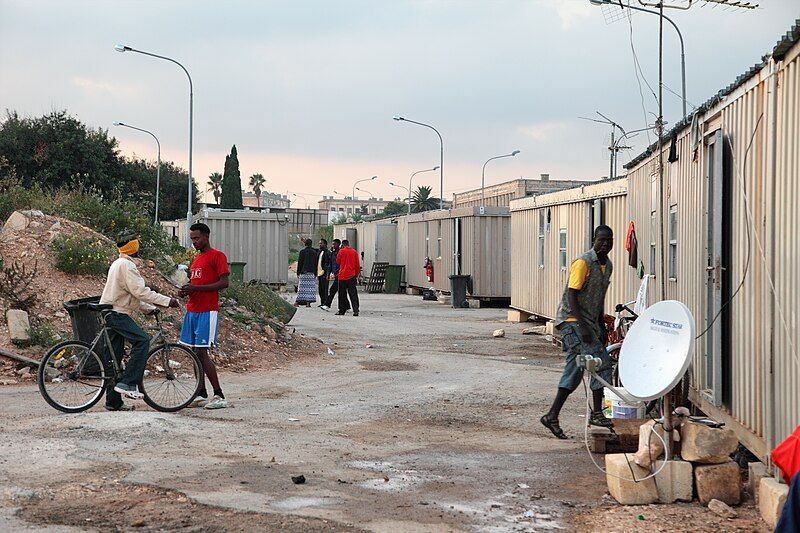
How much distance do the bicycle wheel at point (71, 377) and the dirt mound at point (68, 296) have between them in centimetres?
339

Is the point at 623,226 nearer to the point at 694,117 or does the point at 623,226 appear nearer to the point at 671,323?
the point at 694,117

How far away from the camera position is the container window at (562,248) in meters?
19.7

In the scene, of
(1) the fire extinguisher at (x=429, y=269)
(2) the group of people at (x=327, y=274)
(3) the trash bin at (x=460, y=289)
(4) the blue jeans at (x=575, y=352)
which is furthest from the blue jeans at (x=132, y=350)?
(1) the fire extinguisher at (x=429, y=269)

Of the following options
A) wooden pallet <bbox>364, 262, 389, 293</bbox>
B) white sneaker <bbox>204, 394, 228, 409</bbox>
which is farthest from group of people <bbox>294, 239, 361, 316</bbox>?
white sneaker <bbox>204, 394, 228, 409</bbox>

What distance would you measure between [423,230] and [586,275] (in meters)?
27.1

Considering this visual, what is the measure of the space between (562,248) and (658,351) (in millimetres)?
13045

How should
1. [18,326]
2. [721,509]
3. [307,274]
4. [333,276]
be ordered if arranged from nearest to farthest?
[721,509]
[18,326]
[333,276]
[307,274]

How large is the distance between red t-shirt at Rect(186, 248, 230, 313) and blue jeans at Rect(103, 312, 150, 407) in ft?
2.10

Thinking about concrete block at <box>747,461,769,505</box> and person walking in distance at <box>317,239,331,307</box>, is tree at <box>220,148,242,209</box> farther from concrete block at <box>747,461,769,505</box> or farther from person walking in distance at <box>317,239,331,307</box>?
concrete block at <box>747,461,769,505</box>

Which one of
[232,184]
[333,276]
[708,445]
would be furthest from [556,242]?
[232,184]

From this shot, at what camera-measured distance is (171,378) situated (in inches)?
418

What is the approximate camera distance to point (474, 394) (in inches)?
484

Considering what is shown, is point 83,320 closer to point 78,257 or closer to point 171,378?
point 171,378

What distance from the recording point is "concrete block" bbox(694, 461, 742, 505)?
6.71 m
